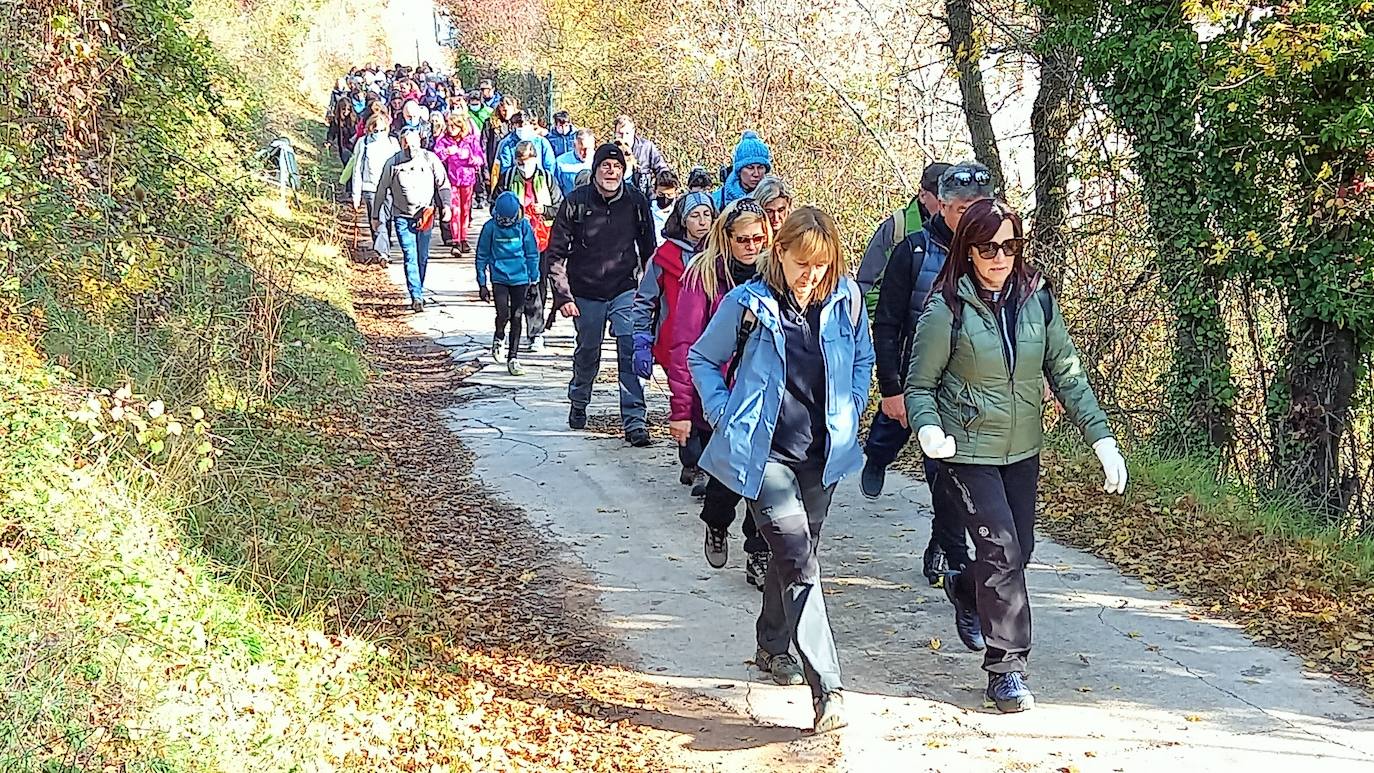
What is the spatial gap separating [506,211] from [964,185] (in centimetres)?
642

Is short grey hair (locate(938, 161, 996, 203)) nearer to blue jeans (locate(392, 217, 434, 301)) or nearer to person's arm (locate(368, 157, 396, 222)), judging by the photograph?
blue jeans (locate(392, 217, 434, 301))

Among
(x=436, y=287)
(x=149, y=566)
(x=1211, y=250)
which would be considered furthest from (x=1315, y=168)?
(x=436, y=287)

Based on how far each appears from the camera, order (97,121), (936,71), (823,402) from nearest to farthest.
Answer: (823,402) < (97,121) < (936,71)

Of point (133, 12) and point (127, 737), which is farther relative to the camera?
point (133, 12)

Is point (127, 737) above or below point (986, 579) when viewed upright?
below

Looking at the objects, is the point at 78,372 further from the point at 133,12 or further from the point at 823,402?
the point at 133,12

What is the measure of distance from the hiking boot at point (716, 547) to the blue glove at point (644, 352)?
4.86 feet

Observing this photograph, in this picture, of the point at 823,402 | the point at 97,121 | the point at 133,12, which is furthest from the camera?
the point at 133,12

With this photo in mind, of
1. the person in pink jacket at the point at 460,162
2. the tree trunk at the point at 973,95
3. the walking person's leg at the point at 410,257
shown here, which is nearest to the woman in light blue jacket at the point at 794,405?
the tree trunk at the point at 973,95

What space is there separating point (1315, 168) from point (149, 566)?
6.56m

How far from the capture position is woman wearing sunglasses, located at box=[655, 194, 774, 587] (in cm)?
605

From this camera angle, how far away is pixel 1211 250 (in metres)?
8.34

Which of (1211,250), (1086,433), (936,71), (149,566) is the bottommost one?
(149,566)

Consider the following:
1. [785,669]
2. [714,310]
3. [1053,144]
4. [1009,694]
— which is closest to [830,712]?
[785,669]
